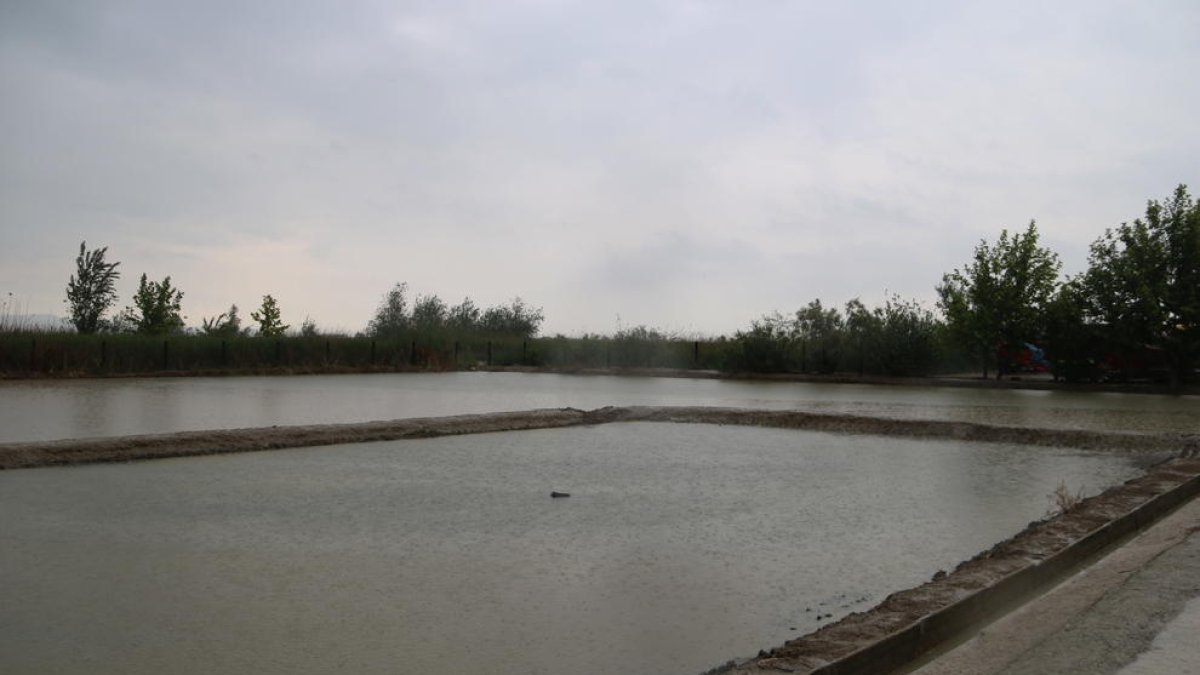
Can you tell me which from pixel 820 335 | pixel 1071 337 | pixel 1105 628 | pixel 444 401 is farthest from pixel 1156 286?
pixel 1105 628

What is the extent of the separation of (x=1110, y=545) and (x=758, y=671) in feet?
14.2

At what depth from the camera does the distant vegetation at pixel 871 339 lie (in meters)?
26.5

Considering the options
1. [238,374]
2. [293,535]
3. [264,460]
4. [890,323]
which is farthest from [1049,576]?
[238,374]

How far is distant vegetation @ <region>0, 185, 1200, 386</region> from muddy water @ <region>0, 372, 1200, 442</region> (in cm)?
241

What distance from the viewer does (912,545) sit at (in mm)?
7672

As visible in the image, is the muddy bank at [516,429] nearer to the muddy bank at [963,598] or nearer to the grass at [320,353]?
the muddy bank at [963,598]

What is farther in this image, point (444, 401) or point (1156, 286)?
point (1156, 286)

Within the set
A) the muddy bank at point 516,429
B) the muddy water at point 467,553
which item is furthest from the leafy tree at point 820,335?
the muddy water at point 467,553

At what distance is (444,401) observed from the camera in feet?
69.8

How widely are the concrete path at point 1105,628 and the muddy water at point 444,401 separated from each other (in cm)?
1000

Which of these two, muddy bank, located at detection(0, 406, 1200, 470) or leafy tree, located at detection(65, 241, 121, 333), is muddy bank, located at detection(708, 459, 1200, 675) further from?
leafy tree, located at detection(65, 241, 121, 333)

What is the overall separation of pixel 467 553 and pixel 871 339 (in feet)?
87.7

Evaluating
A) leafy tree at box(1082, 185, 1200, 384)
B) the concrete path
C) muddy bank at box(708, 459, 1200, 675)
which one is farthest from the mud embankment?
leafy tree at box(1082, 185, 1200, 384)

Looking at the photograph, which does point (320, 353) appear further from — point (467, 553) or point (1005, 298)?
point (467, 553)
